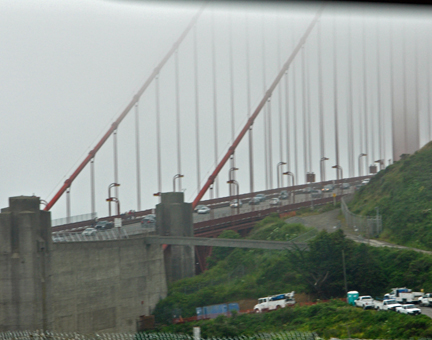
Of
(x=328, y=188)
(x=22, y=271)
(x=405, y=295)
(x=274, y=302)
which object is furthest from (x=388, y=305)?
(x=328, y=188)

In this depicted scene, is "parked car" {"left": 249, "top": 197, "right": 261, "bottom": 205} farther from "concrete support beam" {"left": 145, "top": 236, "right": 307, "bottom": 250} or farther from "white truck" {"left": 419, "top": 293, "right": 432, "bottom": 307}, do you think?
"white truck" {"left": 419, "top": 293, "right": 432, "bottom": 307}

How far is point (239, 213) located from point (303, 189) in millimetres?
18866

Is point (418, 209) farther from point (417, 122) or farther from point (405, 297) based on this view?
point (417, 122)

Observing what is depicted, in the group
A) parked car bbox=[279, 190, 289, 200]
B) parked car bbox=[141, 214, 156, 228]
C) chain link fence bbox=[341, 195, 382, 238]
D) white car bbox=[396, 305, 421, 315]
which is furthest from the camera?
parked car bbox=[279, 190, 289, 200]

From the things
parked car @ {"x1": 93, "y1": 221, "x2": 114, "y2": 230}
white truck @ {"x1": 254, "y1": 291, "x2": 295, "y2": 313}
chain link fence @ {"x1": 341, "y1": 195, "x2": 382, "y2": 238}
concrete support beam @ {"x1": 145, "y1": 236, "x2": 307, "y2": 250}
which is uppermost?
parked car @ {"x1": 93, "y1": 221, "x2": 114, "y2": 230}

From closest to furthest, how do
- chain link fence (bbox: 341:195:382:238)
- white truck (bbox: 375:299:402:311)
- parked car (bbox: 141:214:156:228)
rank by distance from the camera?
white truck (bbox: 375:299:402:311) < chain link fence (bbox: 341:195:382:238) < parked car (bbox: 141:214:156:228)

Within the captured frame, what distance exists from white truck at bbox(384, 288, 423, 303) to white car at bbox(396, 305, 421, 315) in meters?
1.47

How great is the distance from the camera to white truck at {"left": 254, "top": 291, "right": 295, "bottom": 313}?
28.9 metres

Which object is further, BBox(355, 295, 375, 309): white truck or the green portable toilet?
the green portable toilet

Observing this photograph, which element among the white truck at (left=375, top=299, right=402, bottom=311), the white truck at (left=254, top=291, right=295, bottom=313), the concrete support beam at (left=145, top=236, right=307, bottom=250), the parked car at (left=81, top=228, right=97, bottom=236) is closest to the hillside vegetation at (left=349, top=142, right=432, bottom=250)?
the concrete support beam at (left=145, top=236, right=307, bottom=250)

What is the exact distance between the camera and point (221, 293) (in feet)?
111

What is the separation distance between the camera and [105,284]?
3416cm

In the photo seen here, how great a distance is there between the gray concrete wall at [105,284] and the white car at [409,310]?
15.6m

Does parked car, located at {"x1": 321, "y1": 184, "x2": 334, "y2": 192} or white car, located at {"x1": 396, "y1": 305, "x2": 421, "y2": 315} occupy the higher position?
parked car, located at {"x1": 321, "y1": 184, "x2": 334, "y2": 192}
